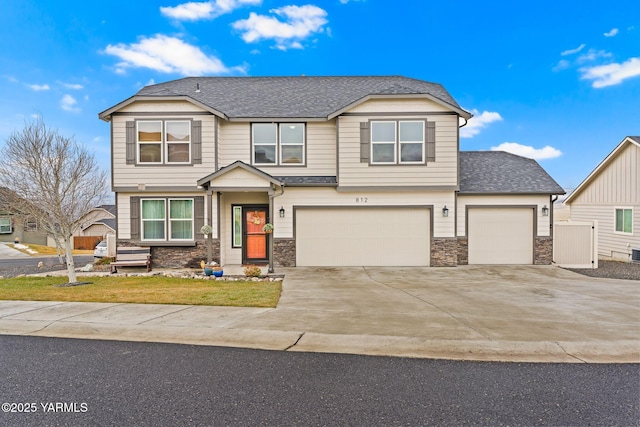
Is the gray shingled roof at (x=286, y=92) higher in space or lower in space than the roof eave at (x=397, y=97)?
higher

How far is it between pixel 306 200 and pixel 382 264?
3.95 metres

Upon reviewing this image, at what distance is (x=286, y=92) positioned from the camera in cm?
1712

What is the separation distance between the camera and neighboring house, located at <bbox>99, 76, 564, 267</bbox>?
1402 cm

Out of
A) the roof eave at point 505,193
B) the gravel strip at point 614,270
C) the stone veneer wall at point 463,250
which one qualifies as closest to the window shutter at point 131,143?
the roof eave at point 505,193

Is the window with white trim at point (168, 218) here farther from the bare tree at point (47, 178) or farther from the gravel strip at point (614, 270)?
the gravel strip at point (614, 270)

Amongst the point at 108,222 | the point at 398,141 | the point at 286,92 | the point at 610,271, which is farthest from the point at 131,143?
the point at 108,222

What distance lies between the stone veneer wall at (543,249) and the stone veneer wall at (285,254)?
31.9 feet

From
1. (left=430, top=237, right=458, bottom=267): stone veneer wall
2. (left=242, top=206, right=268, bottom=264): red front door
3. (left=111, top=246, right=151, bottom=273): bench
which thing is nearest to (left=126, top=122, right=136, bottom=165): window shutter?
(left=111, top=246, right=151, bottom=273): bench

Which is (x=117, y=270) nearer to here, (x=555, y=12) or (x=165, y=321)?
(x=165, y=321)

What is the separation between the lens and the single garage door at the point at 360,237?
14.5m

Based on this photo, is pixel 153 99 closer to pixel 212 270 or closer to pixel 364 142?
pixel 212 270

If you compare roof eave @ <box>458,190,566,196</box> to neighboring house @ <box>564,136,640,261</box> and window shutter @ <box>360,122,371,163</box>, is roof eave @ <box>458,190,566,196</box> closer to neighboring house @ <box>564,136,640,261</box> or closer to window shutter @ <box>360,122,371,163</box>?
window shutter @ <box>360,122,371,163</box>

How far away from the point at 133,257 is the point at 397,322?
36.1ft

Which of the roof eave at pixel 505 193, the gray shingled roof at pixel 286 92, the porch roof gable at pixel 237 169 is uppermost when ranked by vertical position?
the gray shingled roof at pixel 286 92
